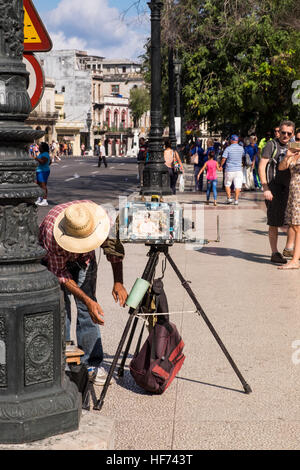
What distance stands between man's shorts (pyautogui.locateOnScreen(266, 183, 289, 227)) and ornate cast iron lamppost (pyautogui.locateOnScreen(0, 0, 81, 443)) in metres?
6.82

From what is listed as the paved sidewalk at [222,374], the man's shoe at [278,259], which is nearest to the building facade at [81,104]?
the man's shoe at [278,259]

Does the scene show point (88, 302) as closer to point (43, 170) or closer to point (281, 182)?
point (281, 182)

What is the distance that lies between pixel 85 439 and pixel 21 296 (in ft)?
2.51

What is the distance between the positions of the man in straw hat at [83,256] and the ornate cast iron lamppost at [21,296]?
73 cm

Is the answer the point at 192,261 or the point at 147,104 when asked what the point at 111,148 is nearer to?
the point at 147,104

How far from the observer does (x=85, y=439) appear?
151 inches

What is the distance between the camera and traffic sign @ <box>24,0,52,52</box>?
570 cm

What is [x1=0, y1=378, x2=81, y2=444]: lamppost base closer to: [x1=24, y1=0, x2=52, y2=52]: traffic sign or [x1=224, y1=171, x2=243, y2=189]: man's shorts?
[x1=24, y1=0, x2=52, y2=52]: traffic sign

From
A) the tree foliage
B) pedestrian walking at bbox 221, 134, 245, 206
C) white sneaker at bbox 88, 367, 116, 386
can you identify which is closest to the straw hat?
white sneaker at bbox 88, 367, 116, 386

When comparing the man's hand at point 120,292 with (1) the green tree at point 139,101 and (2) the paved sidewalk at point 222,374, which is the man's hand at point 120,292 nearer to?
(2) the paved sidewalk at point 222,374

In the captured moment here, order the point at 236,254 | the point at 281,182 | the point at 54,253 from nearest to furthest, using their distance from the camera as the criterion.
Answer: the point at 54,253
the point at 281,182
the point at 236,254

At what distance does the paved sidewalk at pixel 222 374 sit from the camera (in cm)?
448

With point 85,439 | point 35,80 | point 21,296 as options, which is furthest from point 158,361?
point 35,80
